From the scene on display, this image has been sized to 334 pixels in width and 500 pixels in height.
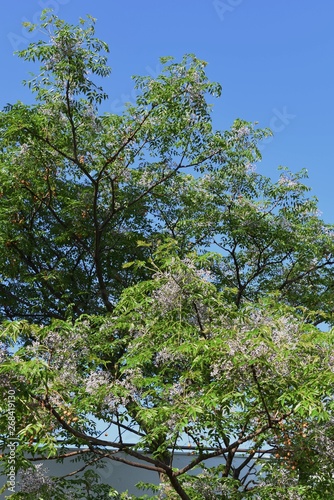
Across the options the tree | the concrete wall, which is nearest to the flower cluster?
the tree

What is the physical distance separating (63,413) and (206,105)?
186 inches

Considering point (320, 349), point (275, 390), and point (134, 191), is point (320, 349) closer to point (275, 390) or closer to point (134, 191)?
point (275, 390)

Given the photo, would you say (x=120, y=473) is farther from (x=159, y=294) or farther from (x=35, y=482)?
(x=159, y=294)

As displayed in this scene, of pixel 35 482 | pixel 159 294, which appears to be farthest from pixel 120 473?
pixel 159 294

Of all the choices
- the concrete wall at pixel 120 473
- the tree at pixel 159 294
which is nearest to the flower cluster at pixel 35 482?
the tree at pixel 159 294

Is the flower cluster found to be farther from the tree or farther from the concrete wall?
the concrete wall

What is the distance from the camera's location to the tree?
16.0ft

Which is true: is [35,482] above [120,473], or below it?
below

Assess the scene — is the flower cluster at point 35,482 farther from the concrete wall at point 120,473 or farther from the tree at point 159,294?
the concrete wall at point 120,473

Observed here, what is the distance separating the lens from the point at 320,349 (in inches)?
198

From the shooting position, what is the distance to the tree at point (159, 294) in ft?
16.0

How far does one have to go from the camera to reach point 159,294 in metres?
5.52

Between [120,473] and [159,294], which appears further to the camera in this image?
[120,473]

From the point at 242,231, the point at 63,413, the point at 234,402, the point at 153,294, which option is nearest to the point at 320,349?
the point at 234,402
